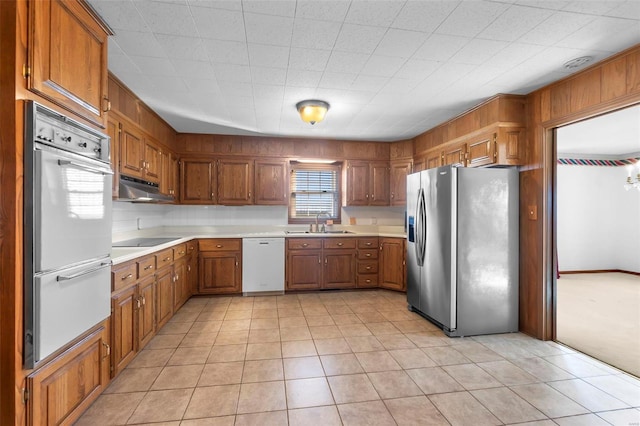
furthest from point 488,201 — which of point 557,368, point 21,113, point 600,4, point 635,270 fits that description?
point 635,270

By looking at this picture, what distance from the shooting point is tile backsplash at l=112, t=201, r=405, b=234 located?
4.71m

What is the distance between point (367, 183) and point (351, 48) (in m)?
2.98

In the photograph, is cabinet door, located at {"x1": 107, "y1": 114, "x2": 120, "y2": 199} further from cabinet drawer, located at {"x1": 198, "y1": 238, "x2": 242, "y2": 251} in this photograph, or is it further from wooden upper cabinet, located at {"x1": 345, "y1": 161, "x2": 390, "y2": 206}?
wooden upper cabinet, located at {"x1": 345, "y1": 161, "x2": 390, "y2": 206}

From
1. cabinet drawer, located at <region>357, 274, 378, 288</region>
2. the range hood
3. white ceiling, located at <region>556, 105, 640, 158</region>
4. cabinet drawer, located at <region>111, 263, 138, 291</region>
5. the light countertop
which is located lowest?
cabinet drawer, located at <region>357, 274, 378, 288</region>

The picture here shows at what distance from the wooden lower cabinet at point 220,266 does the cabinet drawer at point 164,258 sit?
0.97m

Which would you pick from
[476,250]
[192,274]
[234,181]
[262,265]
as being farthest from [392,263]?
[192,274]

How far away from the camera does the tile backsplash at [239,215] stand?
4715 mm

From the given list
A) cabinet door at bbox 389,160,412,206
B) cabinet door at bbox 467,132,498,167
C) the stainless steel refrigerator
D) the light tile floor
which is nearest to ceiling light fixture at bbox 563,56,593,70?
cabinet door at bbox 467,132,498,167

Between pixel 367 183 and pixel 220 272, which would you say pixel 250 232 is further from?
pixel 367 183

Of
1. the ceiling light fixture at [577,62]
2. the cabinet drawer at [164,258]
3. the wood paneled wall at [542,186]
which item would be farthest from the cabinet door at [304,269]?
the ceiling light fixture at [577,62]

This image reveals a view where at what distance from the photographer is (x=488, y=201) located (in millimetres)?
3133

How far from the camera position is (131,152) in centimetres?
302

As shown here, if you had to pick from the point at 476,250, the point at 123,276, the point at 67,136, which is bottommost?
the point at 123,276

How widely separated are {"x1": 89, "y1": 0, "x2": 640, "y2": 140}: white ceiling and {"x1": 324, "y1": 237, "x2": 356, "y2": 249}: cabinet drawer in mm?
1980
